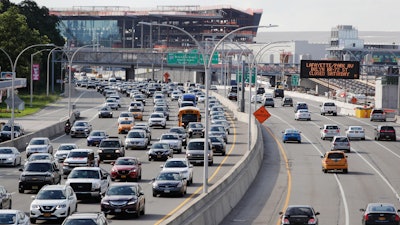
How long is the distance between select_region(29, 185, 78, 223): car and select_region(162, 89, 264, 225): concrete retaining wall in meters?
4.31

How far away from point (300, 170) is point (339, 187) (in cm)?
985

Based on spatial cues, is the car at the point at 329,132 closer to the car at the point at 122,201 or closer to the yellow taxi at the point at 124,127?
the yellow taxi at the point at 124,127

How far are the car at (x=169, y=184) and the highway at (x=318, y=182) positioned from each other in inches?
97.4

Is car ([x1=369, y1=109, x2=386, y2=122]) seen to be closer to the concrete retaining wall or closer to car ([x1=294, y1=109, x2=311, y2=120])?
car ([x1=294, y1=109, x2=311, y2=120])

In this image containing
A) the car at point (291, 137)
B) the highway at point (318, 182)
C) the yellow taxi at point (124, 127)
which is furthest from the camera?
the yellow taxi at point (124, 127)

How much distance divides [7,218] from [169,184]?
52.7 feet

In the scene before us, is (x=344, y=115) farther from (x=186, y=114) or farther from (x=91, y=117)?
(x=186, y=114)

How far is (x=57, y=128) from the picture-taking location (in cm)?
9362

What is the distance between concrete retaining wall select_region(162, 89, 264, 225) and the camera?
33.9 meters

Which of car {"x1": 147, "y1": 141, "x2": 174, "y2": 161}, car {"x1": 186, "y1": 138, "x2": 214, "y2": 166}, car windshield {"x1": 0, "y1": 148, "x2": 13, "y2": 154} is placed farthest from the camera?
car {"x1": 147, "y1": 141, "x2": 174, "y2": 161}

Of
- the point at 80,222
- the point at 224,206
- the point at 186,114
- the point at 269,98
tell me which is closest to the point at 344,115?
the point at 269,98

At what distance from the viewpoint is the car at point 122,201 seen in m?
38.8

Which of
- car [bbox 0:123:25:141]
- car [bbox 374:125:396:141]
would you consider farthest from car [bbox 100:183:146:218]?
car [bbox 374:125:396:141]

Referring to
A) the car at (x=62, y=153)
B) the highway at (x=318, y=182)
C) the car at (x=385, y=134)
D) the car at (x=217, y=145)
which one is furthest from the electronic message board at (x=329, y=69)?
the car at (x=62, y=153)
